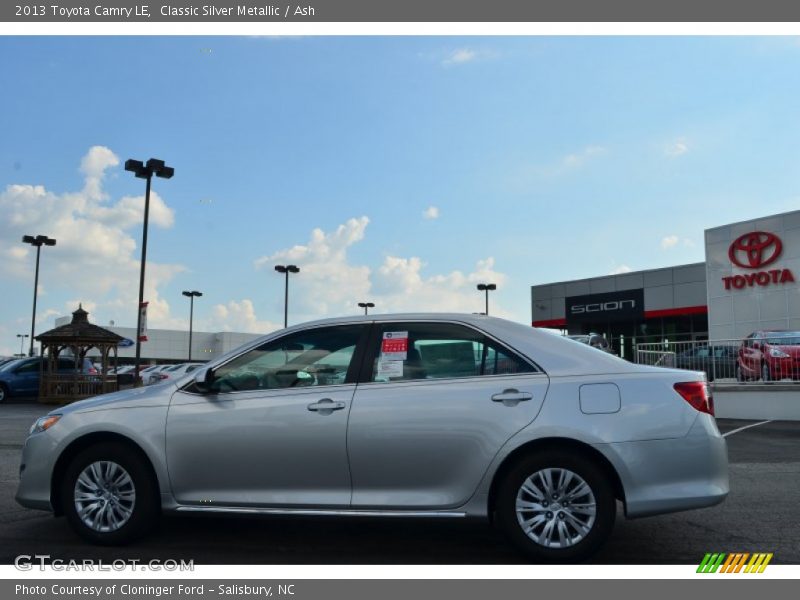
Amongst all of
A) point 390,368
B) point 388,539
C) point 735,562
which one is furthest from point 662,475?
point 388,539

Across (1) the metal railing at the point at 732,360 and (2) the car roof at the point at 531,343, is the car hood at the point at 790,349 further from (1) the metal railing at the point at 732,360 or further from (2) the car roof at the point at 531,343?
(2) the car roof at the point at 531,343

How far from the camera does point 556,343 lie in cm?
539

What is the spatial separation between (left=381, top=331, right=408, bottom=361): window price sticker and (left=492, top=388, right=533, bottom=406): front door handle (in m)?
0.71

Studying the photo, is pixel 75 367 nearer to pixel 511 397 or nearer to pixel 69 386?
pixel 69 386

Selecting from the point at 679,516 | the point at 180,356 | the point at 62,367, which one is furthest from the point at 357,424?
the point at 180,356

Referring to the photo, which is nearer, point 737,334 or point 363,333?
point 363,333

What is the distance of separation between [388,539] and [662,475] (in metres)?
2.00

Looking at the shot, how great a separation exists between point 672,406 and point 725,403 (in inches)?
592

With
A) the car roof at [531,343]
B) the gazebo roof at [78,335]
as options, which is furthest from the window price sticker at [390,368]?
the gazebo roof at [78,335]

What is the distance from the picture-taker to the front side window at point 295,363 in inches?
217

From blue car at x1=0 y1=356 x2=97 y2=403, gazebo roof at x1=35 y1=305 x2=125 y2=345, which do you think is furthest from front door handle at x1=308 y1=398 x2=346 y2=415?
blue car at x1=0 y1=356 x2=97 y2=403
